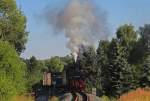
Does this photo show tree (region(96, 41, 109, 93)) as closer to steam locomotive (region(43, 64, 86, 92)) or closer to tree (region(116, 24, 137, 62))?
tree (region(116, 24, 137, 62))

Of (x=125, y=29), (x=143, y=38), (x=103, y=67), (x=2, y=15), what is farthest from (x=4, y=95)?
(x=143, y=38)

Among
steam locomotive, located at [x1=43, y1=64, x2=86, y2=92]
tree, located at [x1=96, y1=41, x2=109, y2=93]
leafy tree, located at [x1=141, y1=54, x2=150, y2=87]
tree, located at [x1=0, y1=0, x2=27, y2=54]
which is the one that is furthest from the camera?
tree, located at [x1=96, y1=41, x2=109, y2=93]

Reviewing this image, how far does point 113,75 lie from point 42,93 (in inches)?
1211

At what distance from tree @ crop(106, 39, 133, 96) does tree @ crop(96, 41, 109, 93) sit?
0.95 meters

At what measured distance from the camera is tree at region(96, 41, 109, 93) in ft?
187

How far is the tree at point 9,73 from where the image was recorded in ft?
91.4

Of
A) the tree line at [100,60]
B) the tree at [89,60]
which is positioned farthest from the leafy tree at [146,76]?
the tree at [89,60]

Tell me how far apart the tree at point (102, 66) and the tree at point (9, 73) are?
80.3 ft

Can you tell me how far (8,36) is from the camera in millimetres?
49719

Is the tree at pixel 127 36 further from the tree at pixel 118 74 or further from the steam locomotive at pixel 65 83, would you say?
the steam locomotive at pixel 65 83

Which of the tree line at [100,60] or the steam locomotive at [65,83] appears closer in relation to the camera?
the steam locomotive at [65,83]

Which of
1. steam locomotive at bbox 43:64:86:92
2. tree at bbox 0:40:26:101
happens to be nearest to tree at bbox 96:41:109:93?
tree at bbox 0:40:26:101

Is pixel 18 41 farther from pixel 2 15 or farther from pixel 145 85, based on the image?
pixel 145 85

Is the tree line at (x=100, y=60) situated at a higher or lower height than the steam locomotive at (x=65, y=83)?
higher
